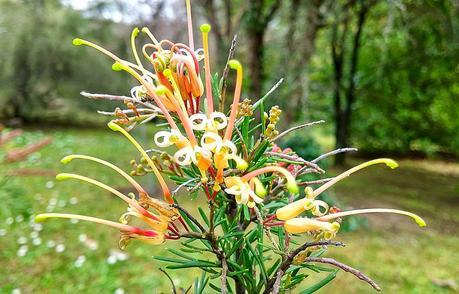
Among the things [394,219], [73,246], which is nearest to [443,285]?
[394,219]

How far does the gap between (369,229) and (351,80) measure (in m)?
3.04

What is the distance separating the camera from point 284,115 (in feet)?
11.0

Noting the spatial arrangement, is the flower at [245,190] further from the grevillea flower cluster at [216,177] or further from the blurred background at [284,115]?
the blurred background at [284,115]

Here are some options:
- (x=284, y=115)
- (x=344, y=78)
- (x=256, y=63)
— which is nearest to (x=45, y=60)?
Result: (x=256, y=63)

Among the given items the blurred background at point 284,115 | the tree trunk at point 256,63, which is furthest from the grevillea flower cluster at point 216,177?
the tree trunk at point 256,63

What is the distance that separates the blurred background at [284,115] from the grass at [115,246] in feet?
0.04

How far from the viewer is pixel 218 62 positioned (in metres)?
3.75

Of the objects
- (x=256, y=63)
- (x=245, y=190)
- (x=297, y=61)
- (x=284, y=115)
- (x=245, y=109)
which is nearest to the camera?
(x=245, y=190)

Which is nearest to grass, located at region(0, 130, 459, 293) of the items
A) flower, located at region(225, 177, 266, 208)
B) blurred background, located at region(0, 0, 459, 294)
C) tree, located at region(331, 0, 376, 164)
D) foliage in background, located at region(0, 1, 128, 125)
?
blurred background, located at region(0, 0, 459, 294)

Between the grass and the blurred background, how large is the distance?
1 centimetres

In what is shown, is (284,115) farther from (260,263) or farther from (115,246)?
(260,263)

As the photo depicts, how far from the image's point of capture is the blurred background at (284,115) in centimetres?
229

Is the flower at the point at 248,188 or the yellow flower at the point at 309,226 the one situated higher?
the flower at the point at 248,188

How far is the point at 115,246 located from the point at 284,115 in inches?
65.5
